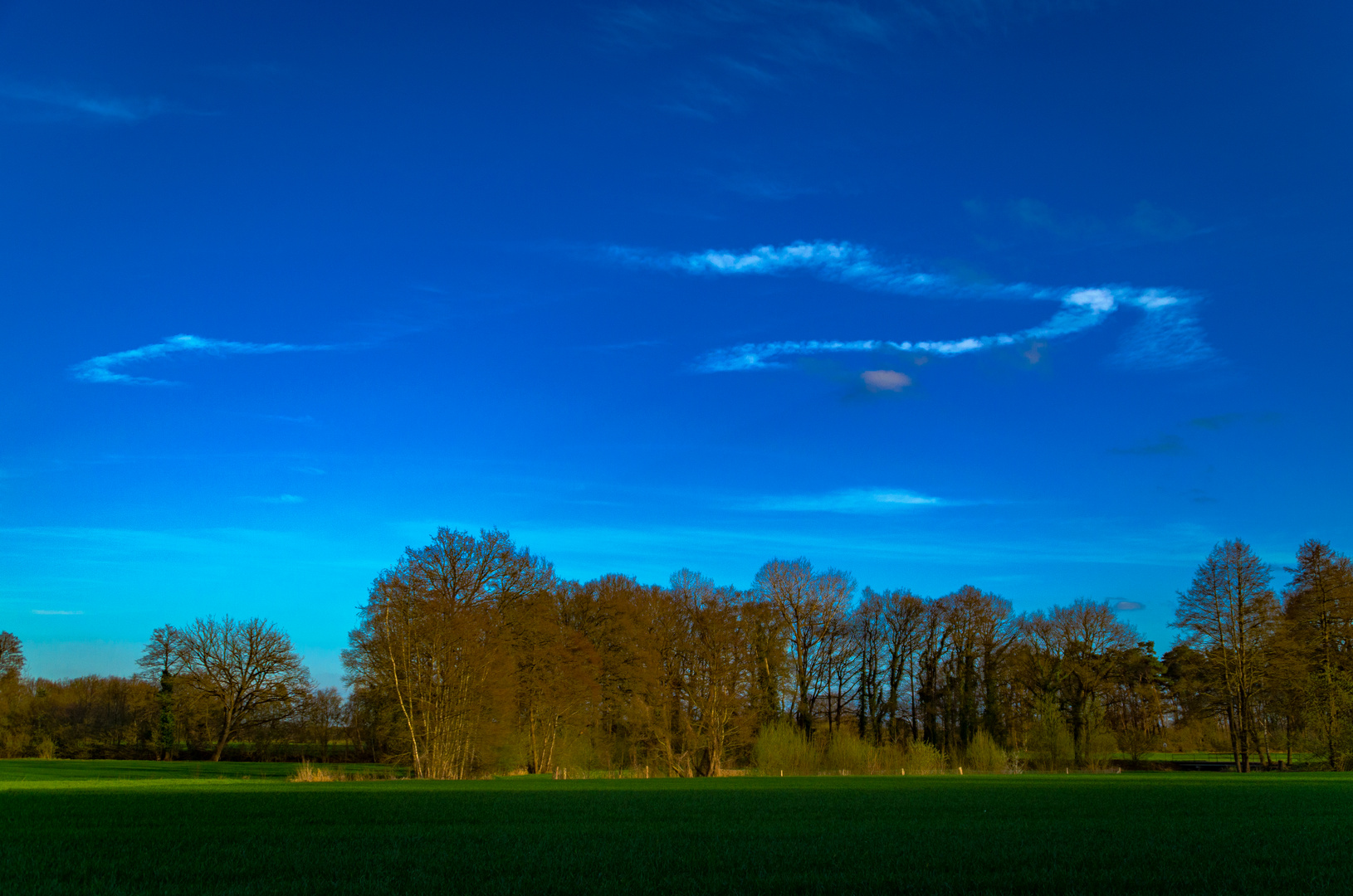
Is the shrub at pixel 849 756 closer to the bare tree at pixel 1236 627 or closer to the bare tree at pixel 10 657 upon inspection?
the bare tree at pixel 1236 627

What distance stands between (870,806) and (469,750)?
26.7 metres

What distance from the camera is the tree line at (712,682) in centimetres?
4281

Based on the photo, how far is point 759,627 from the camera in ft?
180

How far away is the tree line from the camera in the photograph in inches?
1686

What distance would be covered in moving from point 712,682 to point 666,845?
42158 millimetres

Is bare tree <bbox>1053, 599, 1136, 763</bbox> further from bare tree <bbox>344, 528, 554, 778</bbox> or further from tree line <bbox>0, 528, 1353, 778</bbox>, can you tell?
bare tree <bbox>344, 528, 554, 778</bbox>

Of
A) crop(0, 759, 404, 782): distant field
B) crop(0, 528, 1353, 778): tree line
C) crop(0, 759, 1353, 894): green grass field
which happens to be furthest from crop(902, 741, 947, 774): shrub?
crop(0, 759, 1353, 894): green grass field

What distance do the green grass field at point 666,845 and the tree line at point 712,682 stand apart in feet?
78.7

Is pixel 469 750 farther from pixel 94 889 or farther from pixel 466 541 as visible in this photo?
pixel 94 889

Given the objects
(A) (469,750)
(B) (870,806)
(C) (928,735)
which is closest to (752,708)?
(C) (928,735)

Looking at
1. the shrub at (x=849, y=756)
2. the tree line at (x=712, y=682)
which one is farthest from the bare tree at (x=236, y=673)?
the shrub at (x=849, y=756)

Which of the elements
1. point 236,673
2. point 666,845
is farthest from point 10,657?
point 666,845

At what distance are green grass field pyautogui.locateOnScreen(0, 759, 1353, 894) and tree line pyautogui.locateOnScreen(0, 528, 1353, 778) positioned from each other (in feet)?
78.7

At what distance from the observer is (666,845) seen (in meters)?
11.4
